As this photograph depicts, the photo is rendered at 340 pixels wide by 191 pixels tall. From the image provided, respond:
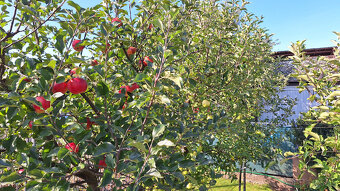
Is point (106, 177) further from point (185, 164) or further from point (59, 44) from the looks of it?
point (59, 44)

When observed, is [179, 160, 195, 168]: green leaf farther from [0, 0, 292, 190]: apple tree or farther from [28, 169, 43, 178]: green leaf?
[28, 169, 43, 178]: green leaf

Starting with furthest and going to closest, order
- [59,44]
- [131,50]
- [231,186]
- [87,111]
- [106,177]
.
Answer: [231,186], [131,50], [87,111], [59,44], [106,177]

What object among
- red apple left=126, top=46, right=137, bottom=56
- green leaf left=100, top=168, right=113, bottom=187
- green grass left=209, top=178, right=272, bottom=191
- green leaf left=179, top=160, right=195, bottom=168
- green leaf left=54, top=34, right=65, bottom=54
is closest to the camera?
green leaf left=100, top=168, right=113, bottom=187

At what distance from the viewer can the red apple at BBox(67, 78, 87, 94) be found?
1257 mm

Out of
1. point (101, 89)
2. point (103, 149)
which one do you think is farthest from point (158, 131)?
point (101, 89)

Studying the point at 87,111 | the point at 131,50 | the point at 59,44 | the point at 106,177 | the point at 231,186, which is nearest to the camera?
the point at 106,177

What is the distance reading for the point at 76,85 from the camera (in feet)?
4.16

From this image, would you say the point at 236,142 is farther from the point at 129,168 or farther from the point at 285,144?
the point at 285,144

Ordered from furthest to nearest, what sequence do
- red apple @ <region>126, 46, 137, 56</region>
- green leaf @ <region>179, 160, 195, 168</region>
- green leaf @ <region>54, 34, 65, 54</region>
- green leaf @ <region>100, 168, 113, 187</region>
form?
red apple @ <region>126, 46, 137, 56</region> → green leaf @ <region>179, 160, 195, 168</region> → green leaf @ <region>54, 34, 65, 54</region> → green leaf @ <region>100, 168, 113, 187</region>

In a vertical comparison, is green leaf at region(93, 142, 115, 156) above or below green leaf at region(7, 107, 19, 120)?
below

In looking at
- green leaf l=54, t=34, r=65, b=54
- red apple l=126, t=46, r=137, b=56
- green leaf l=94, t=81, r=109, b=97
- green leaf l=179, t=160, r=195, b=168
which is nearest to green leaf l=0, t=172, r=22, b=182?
green leaf l=94, t=81, r=109, b=97

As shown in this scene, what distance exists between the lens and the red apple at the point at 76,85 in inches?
49.5

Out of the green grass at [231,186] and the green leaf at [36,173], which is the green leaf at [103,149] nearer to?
the green leaf at [36,173]

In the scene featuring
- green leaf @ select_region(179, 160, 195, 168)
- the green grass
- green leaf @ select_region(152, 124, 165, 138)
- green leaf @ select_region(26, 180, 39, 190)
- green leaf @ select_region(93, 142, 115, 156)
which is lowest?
the green grass
